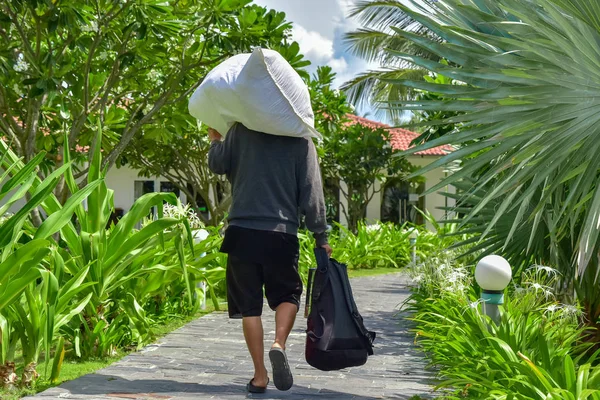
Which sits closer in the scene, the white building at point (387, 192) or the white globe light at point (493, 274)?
the white globe light at point (493, 274)

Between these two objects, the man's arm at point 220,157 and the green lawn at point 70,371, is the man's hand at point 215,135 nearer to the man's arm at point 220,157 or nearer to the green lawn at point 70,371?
the man's arm at point 220,157

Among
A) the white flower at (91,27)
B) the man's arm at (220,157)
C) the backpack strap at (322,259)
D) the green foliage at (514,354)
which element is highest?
the white flower at (91,27)

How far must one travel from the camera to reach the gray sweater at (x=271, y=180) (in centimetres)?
398

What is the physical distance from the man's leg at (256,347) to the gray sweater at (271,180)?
487 millimetres

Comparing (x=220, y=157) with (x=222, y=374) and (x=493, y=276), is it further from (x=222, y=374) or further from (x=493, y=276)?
(x=493, y=276)

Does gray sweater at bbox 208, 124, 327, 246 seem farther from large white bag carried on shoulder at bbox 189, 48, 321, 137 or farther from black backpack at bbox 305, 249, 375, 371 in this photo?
black backpack at bbox 305, 249, 375, 371

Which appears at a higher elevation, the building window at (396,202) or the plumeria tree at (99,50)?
the plumeria tree at (99,50)

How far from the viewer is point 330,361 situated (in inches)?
150

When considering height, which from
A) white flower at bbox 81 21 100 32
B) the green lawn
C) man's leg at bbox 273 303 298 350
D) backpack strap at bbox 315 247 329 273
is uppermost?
white flower at bbox 81 21 100 32

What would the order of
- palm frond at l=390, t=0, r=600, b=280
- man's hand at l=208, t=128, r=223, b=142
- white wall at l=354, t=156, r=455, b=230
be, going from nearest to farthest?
palm frond at l=390, t=0, r=600, b=280
man's hand at l=208, t=128, r=223, b=142
white wall at l=354, t=156, r=455, b=230

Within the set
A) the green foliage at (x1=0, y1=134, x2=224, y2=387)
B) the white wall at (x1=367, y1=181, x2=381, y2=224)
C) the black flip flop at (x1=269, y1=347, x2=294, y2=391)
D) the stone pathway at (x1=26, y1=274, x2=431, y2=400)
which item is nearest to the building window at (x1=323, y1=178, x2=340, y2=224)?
the white wall at (x1=367, y1=181, x2=381, y2=224)

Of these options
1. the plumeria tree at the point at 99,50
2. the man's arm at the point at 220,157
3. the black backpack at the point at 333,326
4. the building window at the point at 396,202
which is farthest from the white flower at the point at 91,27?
the building window at the point at 396,202

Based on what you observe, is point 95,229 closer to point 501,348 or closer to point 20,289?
point 20,289

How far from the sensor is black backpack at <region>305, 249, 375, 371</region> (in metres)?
3.83
